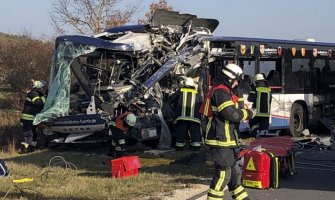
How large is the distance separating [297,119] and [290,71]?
140 cm

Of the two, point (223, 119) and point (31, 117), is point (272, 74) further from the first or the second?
point (223, 119)

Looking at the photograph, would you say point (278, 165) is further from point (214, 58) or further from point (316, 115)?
point (316, 115)

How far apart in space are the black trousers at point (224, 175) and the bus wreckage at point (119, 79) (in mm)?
5242

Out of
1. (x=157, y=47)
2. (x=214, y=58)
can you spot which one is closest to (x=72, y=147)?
(x=157, y=47)

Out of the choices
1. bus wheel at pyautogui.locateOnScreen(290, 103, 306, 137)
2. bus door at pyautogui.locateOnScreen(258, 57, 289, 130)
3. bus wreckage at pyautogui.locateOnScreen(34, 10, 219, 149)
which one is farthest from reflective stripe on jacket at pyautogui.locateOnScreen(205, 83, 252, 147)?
bus wheel at pyautogui.locateOnScreen(290, 103, 306, 137)

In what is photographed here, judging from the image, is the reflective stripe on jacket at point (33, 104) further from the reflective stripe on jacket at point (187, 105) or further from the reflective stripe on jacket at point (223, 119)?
the reflective stripe on jacket at point (223, 119)

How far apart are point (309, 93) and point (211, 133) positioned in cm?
971

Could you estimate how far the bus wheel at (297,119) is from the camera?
15.3m

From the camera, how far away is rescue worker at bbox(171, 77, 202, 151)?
12.3m

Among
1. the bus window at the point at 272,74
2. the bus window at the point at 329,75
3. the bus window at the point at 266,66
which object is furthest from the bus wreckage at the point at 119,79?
the bus window at the point at 329,75

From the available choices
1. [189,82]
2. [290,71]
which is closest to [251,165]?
[189,82]

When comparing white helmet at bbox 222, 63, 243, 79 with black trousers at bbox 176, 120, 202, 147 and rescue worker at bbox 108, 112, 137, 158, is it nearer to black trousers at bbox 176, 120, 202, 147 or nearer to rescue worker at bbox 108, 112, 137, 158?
rescue worker at bbox 108, 112, 137, 158

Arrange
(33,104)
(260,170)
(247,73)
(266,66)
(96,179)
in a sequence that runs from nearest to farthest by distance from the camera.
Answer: (260,170) < (96,179) < (33,104) < (247,73) < (266,66)

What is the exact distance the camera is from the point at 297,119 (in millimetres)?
15531
